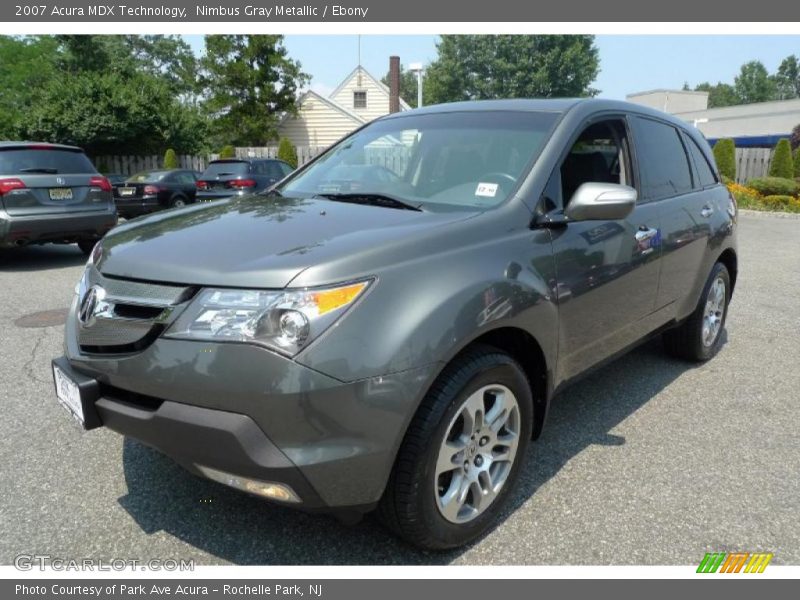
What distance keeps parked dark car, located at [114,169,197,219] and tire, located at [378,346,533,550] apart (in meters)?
14.8

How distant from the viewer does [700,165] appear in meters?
4.52

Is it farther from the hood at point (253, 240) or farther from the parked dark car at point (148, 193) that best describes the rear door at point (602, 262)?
the parked dark car at point (148, 193)

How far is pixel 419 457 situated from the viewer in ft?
7.10

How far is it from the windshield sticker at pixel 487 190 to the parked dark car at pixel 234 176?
11.8 meters

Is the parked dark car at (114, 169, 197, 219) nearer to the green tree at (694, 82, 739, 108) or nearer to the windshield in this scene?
the windshield

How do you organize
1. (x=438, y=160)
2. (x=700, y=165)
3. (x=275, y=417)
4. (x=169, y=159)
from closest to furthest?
(x=275, y=417)
(x=438, y=160)
(x=700, y=165)
(x=169, y=159)

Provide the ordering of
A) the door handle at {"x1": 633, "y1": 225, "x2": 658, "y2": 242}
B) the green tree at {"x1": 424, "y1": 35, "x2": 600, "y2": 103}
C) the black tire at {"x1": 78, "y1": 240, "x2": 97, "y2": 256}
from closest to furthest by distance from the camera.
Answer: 1. the door handle at {"x1": 633, "y1": 225, "x2": 658, "y2": 242}
2. the black tire at {"x1": 78, "y1": 240, "x2": 97, "y2": 256}
3. the green tree at {"x1": 424, "y1": 35, "x2": 600, "y2": 103}

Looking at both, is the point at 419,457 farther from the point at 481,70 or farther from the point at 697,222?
the point at 481,70

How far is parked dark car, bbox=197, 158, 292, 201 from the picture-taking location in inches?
561

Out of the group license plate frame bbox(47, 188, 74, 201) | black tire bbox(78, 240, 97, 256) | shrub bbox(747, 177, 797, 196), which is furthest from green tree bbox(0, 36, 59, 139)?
shrub bbox(747, 177, 797, 196)

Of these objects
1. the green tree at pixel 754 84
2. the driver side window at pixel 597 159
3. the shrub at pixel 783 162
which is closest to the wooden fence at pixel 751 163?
the shrub at pixel 783 162

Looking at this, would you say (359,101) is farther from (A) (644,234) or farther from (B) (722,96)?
(B) (722,96)

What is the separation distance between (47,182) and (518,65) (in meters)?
44.1

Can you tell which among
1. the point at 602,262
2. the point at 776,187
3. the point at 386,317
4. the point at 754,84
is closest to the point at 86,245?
the point at 602,262
